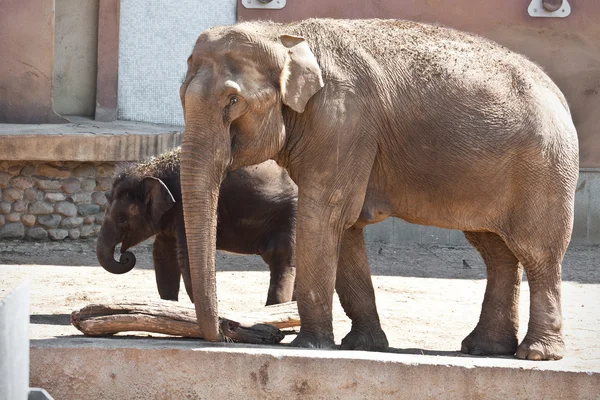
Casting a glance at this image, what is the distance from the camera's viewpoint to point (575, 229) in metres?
11.5

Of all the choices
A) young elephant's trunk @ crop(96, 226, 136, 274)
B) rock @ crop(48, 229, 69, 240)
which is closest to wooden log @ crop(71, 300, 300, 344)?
young elephant's trunk @ crop(96, 226, 136, 274)

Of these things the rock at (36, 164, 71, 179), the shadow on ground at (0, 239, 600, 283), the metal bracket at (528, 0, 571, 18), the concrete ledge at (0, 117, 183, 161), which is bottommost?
the shadow on ground at (0, 239, 600, 283)

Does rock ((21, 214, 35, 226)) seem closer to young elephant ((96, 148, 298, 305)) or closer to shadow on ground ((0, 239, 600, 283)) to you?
shadow on ground ((0, 239, 600, 283))

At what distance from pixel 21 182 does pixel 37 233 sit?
0.52m

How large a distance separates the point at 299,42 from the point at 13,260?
505 centimetres

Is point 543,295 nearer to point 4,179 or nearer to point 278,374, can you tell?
point 278,374

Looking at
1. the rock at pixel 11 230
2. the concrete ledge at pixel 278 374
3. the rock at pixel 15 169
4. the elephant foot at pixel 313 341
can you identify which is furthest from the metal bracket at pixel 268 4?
the concrete ledge at pixel 278 374

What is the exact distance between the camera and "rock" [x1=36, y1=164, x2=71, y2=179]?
1024cm

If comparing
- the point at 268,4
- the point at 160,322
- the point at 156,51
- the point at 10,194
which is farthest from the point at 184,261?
the point at 156,51

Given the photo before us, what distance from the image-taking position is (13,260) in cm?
940

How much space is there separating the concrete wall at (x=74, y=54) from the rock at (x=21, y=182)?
62.1 inches

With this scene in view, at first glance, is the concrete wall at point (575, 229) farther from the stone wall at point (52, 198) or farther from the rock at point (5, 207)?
the rock at point (5, 207)

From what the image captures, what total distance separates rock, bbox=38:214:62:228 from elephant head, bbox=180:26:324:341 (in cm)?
550

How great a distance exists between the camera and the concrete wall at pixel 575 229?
11.3 metres
